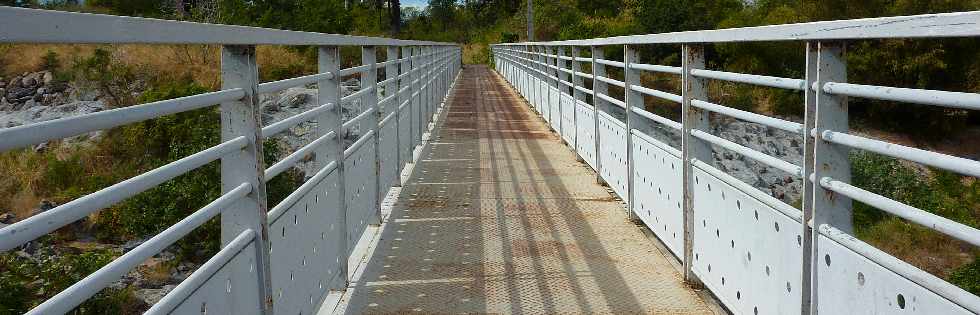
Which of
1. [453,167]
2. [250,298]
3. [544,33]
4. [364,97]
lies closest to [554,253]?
[364,97]

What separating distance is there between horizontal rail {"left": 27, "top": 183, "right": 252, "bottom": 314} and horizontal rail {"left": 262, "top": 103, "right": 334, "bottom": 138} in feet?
2.04

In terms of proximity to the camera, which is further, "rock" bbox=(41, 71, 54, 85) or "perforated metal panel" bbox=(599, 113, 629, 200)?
"rock" bbox=(41, 71, 54, 85)

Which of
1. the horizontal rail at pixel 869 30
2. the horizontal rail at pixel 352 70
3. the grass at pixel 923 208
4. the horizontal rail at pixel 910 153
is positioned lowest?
the grass at pixel 923 208

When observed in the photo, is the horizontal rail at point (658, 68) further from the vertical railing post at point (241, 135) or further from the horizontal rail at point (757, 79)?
the vertical railing post at point (241, 135)

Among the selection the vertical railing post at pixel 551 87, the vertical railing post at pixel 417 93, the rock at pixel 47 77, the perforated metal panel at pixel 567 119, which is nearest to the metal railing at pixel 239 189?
the vertical railing post at pixel 417 93

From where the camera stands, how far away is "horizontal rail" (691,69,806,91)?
3.36m

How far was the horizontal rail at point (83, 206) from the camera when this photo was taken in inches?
63.4

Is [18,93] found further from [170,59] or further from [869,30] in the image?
[869,30]

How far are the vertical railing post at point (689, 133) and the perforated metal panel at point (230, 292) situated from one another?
270 cm

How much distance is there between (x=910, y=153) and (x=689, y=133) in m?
2.53

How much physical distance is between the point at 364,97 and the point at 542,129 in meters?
7.64

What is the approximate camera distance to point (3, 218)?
16250 mm

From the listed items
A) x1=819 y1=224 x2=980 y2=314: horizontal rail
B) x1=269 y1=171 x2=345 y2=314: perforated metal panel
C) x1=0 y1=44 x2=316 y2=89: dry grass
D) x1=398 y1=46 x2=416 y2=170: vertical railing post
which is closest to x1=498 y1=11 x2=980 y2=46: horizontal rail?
x1=819 y1=224 x2=980 y2=314: horizontal rail

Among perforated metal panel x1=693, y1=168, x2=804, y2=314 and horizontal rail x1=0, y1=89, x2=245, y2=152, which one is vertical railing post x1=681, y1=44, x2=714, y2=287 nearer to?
perforated metal panel x1=693, y1=168, x2=804, y2=314
